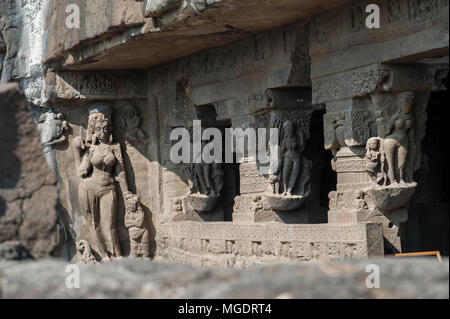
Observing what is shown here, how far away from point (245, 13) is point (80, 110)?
4059 millimetres

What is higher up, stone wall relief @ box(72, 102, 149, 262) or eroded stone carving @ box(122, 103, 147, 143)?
eroded stone carving @ box(122, 103, 147, 143)

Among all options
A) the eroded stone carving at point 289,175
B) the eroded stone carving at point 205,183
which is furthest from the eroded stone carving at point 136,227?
the eroded stone carving at point 289,175

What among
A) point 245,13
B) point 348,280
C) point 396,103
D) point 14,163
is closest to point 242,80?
point 245,13

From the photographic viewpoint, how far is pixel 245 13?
870cm

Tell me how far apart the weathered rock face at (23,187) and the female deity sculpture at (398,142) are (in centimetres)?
384

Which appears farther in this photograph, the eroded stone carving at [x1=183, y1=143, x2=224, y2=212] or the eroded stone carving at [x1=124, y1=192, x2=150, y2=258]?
the eroded stone carving at [x1=124, y1=192, x2=150, y2=258]

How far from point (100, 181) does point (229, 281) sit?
7.51 metres

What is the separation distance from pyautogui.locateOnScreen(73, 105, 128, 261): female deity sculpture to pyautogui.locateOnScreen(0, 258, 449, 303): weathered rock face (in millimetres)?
6928

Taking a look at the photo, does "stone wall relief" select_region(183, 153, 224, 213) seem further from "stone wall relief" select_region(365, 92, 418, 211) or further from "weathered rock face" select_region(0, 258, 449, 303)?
"weathered rock face" select_region(0, 258, 449, 303)

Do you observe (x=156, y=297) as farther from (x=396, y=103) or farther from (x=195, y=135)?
(x=195, y=135)

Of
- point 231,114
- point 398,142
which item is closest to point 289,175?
point 231,114

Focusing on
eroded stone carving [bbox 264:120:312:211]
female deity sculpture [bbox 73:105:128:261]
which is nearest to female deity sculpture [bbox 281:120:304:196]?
eroded stone carving [bbox 264:120:312:211]

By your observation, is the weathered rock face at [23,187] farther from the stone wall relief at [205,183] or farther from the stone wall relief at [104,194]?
the stone wall relief at [104,194]

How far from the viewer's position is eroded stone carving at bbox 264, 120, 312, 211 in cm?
963
